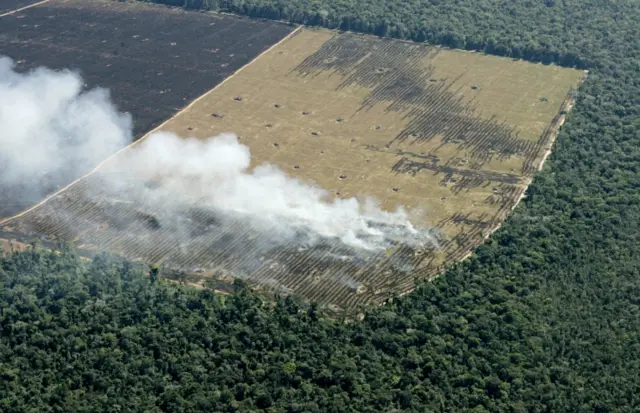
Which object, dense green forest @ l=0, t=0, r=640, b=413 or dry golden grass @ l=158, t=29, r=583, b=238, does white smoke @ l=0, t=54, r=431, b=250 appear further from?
dense green forest @ l=0, t=0, r=640, b=413

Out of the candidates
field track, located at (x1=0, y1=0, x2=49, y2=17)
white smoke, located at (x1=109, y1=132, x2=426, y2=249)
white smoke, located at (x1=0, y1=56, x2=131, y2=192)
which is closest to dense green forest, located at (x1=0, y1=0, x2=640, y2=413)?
white smoke, located at (x1=109, y1=132, x2=426, y2=249)

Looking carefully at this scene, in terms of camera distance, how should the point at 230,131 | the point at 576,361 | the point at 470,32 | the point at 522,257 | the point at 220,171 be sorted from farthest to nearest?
the point at 470,32 → the point at 230,131 → the point at 220,171 → the point at 522,257 → the point at 576,361

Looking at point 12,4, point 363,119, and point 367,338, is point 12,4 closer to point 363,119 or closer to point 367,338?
point 363,119

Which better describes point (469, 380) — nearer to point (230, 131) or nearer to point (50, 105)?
point (230, 131)

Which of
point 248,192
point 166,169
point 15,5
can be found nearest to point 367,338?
point 248,192

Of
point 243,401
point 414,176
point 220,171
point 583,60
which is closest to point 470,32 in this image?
point 583,60

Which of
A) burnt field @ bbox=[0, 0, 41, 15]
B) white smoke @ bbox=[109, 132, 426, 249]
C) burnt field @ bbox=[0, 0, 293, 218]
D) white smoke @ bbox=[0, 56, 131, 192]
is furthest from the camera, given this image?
burnt field @ bbox=[0, 0, 41, 15]
